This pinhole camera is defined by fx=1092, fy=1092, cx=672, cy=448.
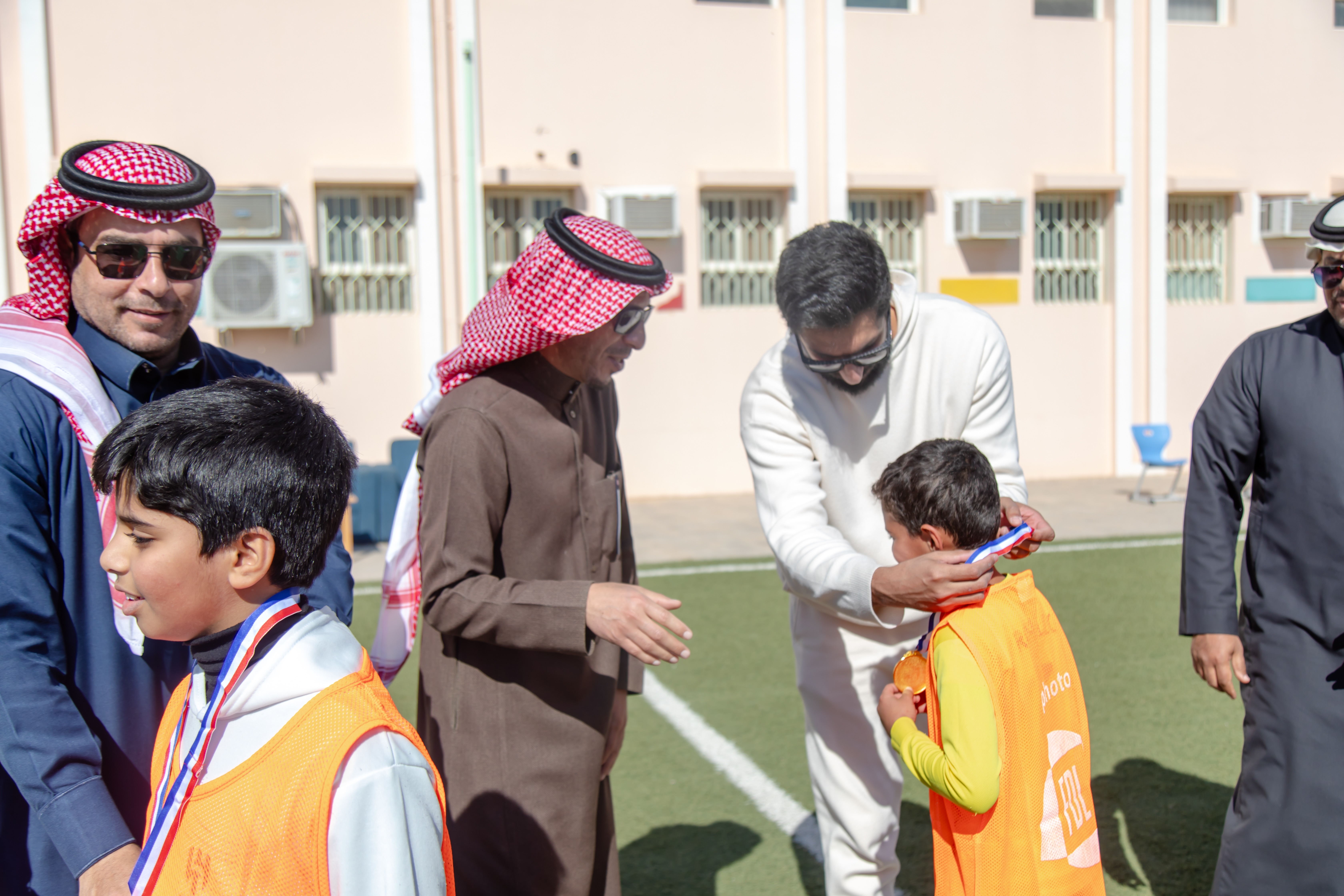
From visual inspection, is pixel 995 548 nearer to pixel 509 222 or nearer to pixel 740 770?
pixel 740 770

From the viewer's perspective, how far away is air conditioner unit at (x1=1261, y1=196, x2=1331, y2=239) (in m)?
13.1

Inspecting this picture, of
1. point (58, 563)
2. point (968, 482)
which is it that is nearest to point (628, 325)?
point (968, 482)

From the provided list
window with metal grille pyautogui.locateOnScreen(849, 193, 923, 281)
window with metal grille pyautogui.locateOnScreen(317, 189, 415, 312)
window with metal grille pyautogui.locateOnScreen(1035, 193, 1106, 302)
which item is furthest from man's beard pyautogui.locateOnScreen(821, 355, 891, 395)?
Answer: window with metal grille pyautogui.locateOnScreen(1035, 193, 1106, 302)

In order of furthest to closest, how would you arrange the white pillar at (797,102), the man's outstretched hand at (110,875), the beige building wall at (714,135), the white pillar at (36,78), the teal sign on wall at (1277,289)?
the teal sign on wall at (1277,289), the white pillar at (797,102), the beige building wall at (714,135), the white pillar at (36,78), the man's outstretched hand at (110,875)

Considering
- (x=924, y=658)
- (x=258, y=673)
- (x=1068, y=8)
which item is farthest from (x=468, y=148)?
(x=258, y=673)

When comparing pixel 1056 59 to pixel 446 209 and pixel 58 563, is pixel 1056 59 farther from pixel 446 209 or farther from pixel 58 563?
pixel 58 563

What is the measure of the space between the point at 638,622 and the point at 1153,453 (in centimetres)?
1053

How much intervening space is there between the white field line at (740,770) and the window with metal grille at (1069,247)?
925cm

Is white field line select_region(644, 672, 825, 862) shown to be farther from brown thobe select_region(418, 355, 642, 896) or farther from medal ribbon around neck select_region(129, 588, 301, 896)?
medal ribbon around neck select_region(129, 588, 301, 896)

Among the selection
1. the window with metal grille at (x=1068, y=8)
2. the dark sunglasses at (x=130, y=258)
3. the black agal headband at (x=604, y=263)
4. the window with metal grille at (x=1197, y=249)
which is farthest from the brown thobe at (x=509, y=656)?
the window with metal grille at (x=1197, y=249)

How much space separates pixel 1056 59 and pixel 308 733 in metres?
13.3

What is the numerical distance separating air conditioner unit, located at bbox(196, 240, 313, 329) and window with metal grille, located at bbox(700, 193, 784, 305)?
4.17 m

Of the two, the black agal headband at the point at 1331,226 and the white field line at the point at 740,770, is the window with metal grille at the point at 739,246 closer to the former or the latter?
the white field line at the point at 740,770

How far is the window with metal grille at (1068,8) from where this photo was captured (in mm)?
12938
